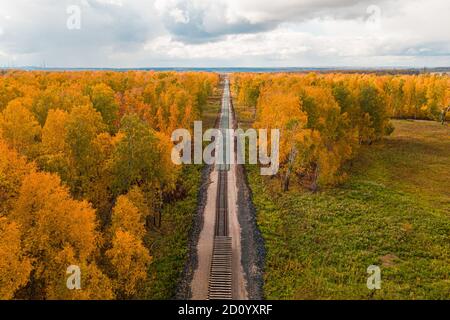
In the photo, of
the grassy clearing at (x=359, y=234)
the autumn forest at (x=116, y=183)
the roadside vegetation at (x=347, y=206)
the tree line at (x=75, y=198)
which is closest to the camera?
the tree line at (x=75, y=198)

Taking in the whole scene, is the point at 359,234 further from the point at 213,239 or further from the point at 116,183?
the point at 116,183

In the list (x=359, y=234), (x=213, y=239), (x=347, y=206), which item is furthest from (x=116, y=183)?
(x=347, y=206)

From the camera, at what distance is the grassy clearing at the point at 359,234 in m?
29.8

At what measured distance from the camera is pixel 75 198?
33969 millimetres

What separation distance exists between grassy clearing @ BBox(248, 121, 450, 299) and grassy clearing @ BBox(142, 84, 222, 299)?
866cm

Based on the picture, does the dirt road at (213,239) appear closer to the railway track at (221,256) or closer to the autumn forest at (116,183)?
the railway track at (221,256)

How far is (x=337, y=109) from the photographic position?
50469 millimetres

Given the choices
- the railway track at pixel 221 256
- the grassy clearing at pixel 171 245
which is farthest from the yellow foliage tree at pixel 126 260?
the railway track at pixel 221 256

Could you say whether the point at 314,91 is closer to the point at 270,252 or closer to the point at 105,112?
the point at 270,252

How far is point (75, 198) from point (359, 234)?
3166 centimetres

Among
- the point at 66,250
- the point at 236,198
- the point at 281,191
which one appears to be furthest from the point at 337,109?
the point at 66,250

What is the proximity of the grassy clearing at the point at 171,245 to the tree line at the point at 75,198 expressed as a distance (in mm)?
1499
